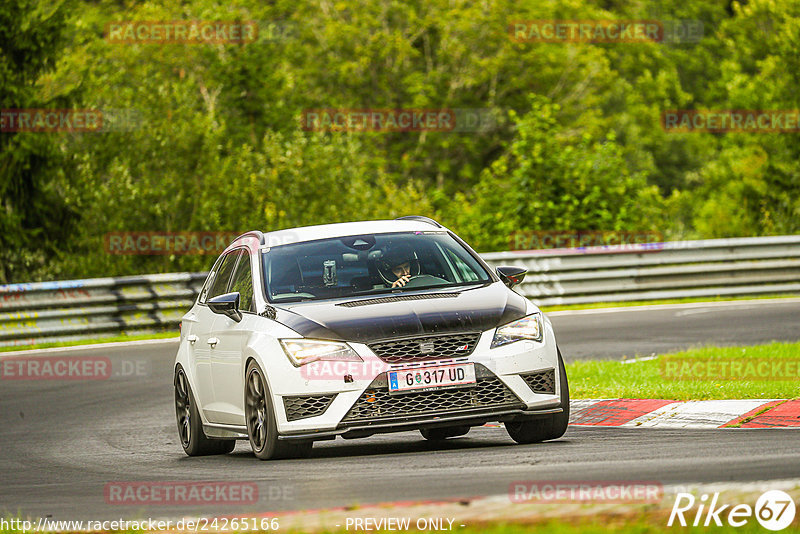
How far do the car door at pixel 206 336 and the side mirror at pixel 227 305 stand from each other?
39cm

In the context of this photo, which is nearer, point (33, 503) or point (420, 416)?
point (33, 503)

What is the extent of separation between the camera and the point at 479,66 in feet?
182

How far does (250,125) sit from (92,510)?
41.3 meters

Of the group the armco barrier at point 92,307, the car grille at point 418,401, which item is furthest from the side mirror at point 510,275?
the armco barrier at point 92,307

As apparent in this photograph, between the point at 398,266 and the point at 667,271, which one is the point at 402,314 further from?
the point at 667,271

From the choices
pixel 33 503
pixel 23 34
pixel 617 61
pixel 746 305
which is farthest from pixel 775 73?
pixel 617 61

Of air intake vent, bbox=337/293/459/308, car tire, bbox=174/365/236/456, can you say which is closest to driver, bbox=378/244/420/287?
air intake vent, bbox=337/293/459/308

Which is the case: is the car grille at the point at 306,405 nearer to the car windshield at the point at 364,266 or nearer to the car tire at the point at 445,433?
the car windshield at the point at 364,266

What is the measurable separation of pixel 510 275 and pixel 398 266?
2.75ft

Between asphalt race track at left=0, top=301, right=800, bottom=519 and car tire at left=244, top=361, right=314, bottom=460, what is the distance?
0.10m

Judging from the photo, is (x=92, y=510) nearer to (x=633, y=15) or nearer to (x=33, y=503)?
(x=33, y=503)

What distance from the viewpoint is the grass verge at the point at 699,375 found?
37.8ft

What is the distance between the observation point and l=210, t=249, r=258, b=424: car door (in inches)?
385

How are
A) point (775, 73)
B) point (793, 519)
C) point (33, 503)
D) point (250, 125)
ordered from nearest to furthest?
point (793, 519) < point (33, 503) < point (775, 73) < point (250, 125)
